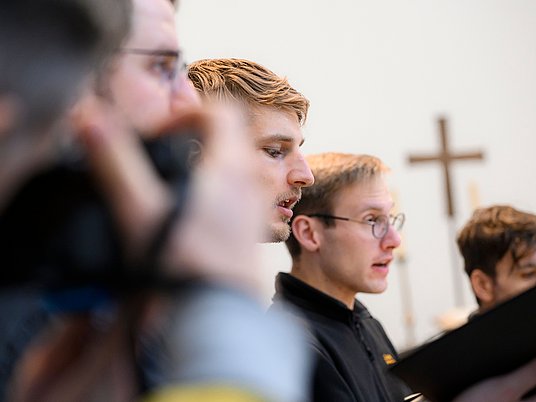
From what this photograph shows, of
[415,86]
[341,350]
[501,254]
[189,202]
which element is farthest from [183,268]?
[415,86]

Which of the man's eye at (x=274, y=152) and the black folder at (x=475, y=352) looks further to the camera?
the man's eye at (x=274, y=152)

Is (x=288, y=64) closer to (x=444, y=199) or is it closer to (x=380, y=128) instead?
(x=380, y=128)

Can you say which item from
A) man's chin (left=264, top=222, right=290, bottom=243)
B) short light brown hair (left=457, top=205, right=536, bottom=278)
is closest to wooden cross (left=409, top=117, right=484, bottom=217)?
short light brown hair (left=457, top=205, right=536, bottom=278)

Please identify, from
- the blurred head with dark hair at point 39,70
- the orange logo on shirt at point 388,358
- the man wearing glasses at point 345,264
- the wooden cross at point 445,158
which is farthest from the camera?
the wooden cross at point 445,158

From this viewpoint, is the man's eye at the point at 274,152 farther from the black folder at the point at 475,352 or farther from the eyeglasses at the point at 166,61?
the eyeglasses at the point at 166,61

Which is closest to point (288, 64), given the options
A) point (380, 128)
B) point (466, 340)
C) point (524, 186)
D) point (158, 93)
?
point (380, 128)

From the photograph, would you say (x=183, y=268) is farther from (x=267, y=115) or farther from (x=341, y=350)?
(x=341, y=350)

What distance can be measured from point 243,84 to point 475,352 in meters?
1.09

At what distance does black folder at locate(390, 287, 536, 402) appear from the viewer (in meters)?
1.75

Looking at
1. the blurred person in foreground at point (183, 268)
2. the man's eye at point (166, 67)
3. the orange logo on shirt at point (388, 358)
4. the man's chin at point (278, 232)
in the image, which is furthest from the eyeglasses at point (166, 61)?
the orange logo on shirt at point (388, 358)

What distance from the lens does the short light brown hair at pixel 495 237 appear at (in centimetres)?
331

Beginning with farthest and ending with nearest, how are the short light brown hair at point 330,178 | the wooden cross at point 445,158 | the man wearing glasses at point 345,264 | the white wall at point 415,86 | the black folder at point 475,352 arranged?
the wooden cross at point 445,158
the white wall at point 415,86
the short light brown hair at point 330,178
the man wearing glasses at point 345,264
the black folder at point 475,352

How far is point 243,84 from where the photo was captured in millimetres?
2490

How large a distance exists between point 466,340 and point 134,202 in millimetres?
1318
